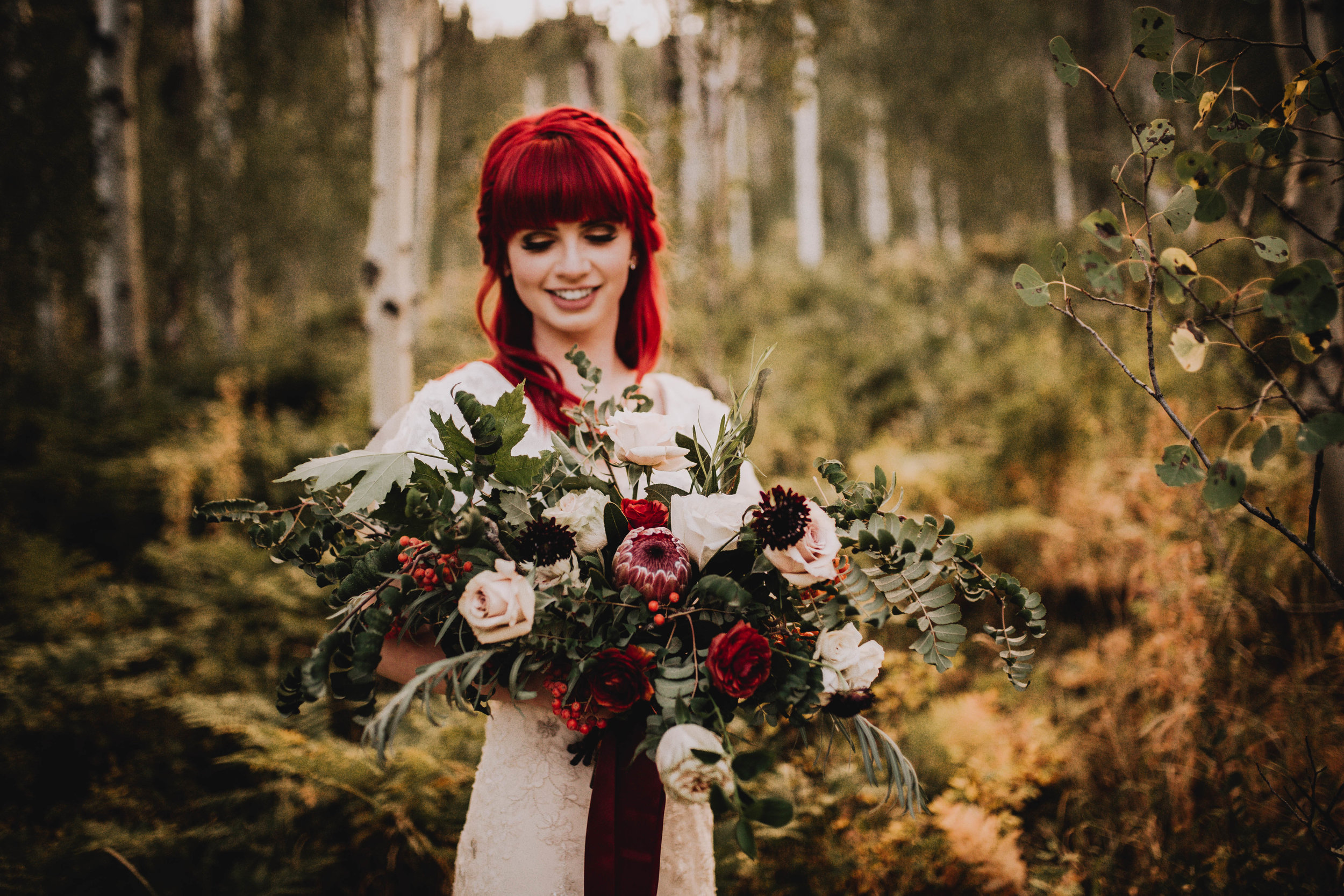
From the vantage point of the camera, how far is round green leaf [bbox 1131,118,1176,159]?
1.06m

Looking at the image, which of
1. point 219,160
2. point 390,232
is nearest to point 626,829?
point 390,232

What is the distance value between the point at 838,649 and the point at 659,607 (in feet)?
0.99

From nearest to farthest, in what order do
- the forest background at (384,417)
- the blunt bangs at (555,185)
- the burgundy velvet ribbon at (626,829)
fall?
the burgundy velvet ribbon at (626,829), the blunt bangs at (555,185), the forest background at (384,417)

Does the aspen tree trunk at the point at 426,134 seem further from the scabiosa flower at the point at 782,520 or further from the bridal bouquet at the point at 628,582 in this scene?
the scabiosa flower at the point at 782,520

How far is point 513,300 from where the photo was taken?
1.84 meters

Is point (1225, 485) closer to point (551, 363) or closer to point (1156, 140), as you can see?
point (1156, 140)

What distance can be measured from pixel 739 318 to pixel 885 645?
312 inches

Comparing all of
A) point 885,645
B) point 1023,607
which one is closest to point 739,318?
point 885,645

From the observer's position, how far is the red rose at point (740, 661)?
1002 mm

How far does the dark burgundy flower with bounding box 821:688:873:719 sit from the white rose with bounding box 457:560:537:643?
0.51 metres

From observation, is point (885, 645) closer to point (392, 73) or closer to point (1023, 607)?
point (1023, 607)

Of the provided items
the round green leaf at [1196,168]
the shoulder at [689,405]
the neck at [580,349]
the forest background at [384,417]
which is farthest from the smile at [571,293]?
the round green leaf at [1196,168]

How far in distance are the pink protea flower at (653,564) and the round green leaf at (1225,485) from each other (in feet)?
2.43

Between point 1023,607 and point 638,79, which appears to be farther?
point 638,79
